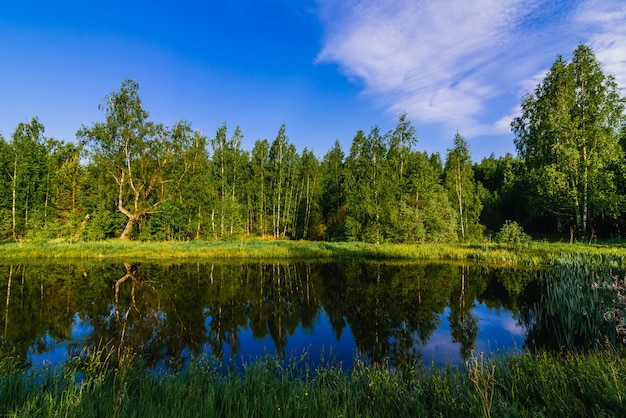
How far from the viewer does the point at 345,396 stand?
16.6 ft

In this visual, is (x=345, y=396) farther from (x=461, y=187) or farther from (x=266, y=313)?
(x=461, y=187)

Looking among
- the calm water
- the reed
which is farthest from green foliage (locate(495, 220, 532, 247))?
the reed

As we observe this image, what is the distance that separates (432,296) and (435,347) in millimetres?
5938

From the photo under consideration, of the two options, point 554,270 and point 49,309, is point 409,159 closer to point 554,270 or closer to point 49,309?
point 554,270

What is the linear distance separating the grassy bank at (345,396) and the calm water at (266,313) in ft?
5.05

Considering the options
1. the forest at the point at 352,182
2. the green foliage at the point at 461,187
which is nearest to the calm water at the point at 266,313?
the forest at the point at 352,182

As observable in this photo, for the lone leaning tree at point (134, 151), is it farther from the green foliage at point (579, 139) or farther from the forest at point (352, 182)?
the green foliage at point (579, 139)

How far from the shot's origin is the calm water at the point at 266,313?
8.68 meters

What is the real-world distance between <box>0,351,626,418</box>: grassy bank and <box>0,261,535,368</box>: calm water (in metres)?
Result: 1.54

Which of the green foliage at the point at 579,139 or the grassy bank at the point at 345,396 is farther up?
the green foliage at the point at 579,139

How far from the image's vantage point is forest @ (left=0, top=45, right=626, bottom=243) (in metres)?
30.2

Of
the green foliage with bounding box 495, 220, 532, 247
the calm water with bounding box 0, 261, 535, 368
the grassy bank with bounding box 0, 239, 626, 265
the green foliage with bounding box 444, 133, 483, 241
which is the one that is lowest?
the calm water with bounding box 0, 261, 535, 368

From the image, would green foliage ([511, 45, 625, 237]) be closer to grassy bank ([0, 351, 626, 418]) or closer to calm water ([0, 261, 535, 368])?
calm water ([0, 261, 535, 368])

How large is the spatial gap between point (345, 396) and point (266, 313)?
7.72 meters
